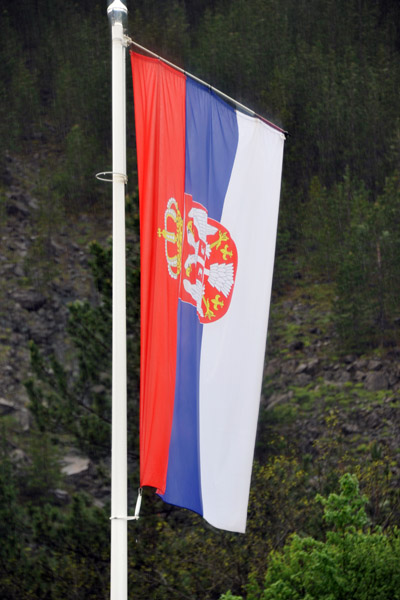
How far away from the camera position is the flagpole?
4543 millimetres

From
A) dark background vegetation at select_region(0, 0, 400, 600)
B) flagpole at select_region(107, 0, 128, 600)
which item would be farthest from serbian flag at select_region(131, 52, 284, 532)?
dark background vegetation at select_region(0, 0, 400, 600)

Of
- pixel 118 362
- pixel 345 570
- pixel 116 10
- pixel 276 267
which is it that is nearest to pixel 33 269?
pixel 276 267

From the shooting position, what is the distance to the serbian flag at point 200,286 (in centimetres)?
482

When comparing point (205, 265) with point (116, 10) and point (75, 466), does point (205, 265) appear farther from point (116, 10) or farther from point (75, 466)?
point (75, 466)

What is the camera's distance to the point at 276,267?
30.5 metres

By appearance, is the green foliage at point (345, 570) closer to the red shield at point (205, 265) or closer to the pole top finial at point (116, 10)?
the red shield at point (205, 265)

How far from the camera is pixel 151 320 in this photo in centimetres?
481

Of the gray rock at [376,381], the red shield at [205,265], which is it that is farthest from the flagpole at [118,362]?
the gray rock at [376,381]

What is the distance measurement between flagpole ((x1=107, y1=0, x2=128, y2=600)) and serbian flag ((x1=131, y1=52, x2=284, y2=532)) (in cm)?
12

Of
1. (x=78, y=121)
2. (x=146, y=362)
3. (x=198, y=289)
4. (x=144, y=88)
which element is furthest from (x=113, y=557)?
(x=78, y=121)

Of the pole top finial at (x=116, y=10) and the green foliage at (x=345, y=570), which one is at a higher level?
the pole top finial at (x=116, y=10)

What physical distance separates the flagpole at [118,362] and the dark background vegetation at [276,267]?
20.5ft

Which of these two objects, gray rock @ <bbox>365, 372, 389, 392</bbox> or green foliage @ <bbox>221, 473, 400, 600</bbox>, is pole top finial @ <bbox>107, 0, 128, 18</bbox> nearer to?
green foliage @ <bbox>221, 473, 400, 600</bbox>

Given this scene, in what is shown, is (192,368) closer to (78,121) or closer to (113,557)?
(113,557)
